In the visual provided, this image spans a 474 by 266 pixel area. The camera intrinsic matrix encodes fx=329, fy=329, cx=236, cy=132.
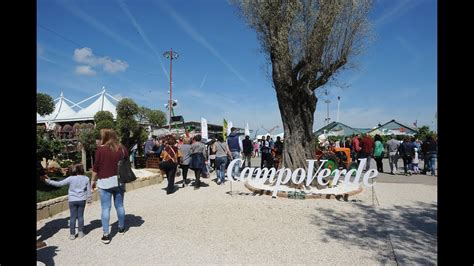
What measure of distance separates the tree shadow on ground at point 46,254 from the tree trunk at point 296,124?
637cm

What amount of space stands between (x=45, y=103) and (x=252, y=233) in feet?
112

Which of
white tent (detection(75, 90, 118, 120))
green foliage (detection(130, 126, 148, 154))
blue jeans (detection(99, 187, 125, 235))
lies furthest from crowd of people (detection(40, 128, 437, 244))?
white tent (detection(75, 90, 118, 120))

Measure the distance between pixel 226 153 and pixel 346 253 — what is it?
264 inches

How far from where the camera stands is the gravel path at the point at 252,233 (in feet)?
14.1

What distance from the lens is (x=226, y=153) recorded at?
35.4ft

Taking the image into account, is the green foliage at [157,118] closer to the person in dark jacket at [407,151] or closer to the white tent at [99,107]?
the white tent at [99,107]

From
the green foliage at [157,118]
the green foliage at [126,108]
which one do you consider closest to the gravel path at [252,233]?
the green foliage at [126,108]

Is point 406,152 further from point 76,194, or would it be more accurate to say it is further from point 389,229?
point 76,194

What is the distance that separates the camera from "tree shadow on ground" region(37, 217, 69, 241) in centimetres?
538

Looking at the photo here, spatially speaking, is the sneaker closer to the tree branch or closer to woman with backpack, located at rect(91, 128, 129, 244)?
woman with backpack, located at rect(91, 128, 129, 244)

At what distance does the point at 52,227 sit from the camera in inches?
230

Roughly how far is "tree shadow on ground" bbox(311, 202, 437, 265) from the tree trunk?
7.74 feet
